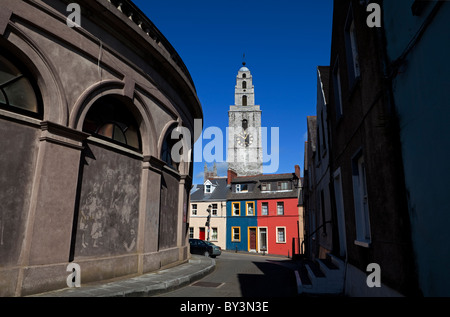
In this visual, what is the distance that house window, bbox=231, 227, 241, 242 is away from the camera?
3338 cm

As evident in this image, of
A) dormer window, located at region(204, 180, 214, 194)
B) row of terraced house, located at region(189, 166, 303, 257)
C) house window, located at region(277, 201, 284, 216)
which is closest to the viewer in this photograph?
row of terraced house, located at region(189, 166, 303, 257)

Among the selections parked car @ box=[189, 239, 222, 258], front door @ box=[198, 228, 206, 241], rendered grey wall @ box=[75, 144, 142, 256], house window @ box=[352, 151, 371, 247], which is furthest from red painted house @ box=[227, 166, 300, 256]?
house window @ box=[352, 151, 371, 247]

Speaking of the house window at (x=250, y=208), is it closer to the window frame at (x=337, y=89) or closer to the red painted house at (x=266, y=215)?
the red painted house at (x=266, y=215)

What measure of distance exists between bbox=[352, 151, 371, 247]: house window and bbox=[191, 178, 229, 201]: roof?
2947 cm

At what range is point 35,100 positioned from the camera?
22.1ft

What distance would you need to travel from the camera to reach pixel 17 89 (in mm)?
6434

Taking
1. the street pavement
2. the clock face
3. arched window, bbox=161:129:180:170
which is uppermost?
the clock face

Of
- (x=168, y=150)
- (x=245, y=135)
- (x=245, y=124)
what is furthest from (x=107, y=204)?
(x=245, y=124)

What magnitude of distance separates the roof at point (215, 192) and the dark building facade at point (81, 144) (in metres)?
25.4

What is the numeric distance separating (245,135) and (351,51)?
59.3 m

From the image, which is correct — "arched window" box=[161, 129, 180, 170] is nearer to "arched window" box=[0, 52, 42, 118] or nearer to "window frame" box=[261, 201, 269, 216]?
"arched window" box=[0, 52, 42, 118]

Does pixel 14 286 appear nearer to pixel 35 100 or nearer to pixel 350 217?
pixel 35 100

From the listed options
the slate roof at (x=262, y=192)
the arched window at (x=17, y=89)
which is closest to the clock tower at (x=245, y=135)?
the slate roof at (x=262, y=192)
